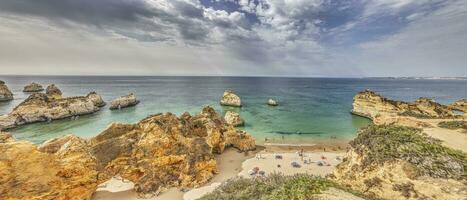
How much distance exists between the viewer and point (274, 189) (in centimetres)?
797

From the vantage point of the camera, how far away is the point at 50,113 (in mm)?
51438

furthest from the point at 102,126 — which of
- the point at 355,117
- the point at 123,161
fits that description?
the point at 355,117

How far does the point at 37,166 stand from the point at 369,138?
66.5 feet

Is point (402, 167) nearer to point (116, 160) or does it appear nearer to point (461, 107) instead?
point (116, 160)

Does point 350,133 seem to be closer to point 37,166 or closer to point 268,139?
point 268,139

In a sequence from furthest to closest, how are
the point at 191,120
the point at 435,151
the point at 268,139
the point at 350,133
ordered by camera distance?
the point at 350,133 → the point at 268,139 → the point at 191,120 → the point at 435,151

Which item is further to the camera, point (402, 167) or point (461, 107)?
point (461, 107)

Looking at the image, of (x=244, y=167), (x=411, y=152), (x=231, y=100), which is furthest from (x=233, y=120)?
(x=411, y=152)

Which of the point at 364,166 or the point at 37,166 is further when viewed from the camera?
the point at 37,166

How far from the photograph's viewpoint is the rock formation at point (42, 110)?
4575 centimetres

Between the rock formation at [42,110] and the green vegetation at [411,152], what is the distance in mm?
59774

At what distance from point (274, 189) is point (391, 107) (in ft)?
185

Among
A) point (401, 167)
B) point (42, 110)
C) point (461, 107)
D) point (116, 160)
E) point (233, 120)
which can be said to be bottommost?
point (233, 120)

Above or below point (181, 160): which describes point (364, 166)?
above
